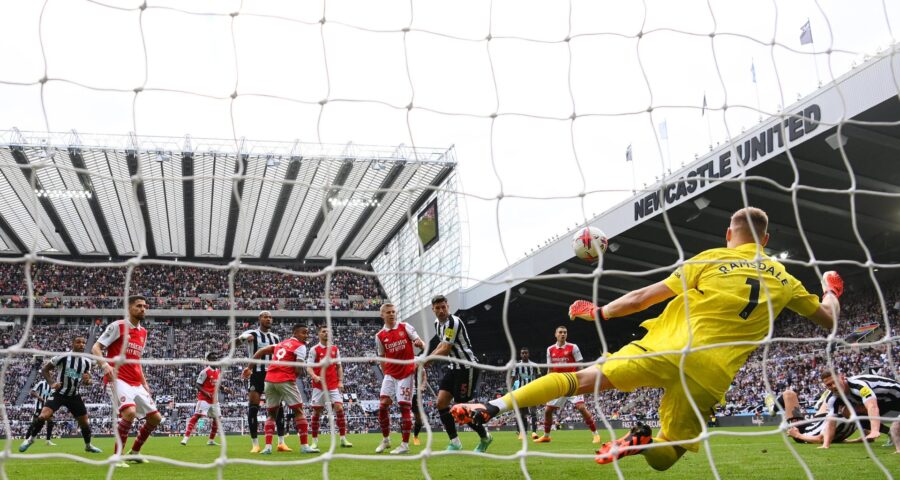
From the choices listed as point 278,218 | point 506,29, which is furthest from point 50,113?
point 278,218

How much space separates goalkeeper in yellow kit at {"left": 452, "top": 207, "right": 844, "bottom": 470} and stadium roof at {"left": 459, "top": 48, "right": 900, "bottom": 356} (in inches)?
207

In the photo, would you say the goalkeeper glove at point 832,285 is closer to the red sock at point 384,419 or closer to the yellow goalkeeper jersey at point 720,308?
the yellow goalkeeper jersey at point 720,308

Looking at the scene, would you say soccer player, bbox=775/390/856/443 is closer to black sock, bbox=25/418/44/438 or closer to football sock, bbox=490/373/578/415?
football sock, bbox=490/373/578/415

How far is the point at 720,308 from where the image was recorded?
4.04 metres

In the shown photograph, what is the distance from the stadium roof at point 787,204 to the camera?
13.8 meters

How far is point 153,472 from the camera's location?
257 inches

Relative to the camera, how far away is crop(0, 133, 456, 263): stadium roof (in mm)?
25125

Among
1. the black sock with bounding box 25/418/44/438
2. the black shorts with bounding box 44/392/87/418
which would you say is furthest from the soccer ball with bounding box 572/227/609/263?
the black sock with bounding box 25/418/44/438

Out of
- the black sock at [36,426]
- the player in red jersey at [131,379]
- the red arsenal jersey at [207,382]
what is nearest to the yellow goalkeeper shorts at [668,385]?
the player in red jersey at [131,379]

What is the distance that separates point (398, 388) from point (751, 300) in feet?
18.7

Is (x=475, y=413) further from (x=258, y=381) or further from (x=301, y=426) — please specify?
(x=258, y=381)

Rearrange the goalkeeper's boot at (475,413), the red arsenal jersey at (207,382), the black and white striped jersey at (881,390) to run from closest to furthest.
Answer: the goalkeeper's boot at (475,413), the black and white striped jersey at (881,390), the red arsenal jersey at (207,382)

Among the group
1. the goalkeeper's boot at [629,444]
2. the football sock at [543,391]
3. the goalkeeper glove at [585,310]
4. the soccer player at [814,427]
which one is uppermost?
the goalkeeper glove at [585,310]

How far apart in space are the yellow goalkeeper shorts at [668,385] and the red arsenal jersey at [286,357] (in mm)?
5622
